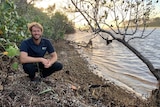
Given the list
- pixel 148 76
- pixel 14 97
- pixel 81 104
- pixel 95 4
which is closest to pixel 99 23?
pixel 95 4

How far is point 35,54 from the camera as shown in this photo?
20.1ft

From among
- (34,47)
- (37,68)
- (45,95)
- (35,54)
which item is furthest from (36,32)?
(45,95)

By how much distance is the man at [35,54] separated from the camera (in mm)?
5863

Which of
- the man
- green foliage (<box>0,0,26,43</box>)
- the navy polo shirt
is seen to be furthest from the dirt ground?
green foliage (<box>0,0,26,43</box>)

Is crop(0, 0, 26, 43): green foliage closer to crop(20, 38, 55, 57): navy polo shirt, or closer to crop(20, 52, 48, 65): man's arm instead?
crop(20, 38, 55, 57): navy polo shirt

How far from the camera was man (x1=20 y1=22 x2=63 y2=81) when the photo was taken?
5.86 meters

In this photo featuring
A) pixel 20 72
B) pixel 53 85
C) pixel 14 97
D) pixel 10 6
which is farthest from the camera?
pixel 20 72

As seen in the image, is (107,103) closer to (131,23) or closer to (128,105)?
(128,105)

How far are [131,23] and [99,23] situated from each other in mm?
808

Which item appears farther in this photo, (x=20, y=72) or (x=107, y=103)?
(x=20, y=72)

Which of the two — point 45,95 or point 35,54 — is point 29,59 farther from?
point 45,95

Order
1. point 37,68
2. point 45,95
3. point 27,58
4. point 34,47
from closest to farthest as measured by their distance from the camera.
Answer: point 45,95 < point 27,58 < point 34,47 < point 37,68

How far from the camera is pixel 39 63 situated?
6223 mm

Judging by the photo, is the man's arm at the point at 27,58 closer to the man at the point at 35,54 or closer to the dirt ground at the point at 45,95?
the man at the point at 35,54
